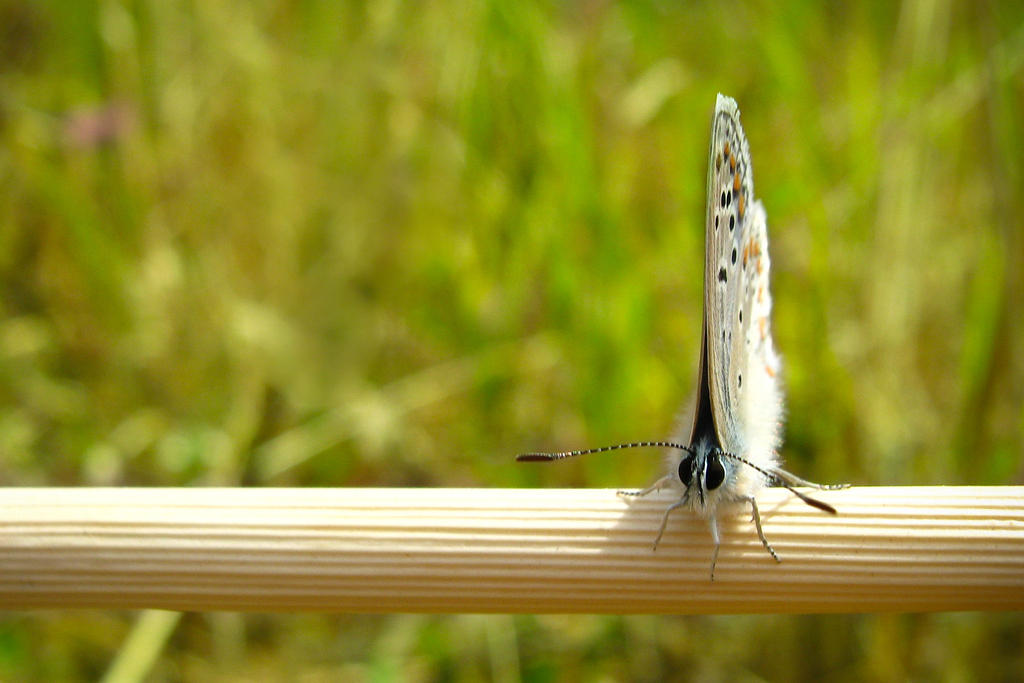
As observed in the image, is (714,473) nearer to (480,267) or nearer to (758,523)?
(758,523)

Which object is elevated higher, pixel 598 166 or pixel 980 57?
pixel 980 57

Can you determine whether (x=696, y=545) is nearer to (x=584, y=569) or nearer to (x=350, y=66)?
(x=584, y=569)

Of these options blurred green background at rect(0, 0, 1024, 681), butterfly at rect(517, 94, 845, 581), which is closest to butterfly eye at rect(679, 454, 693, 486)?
butterfly at rect(517, 94, 845, 581)

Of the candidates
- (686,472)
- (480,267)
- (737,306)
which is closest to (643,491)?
(686,472)

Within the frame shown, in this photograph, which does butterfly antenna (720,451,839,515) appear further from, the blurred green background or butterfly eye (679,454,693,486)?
the blurred green background

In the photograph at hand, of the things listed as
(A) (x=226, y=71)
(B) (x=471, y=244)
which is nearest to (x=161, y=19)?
(A) (x=226, y=71)
